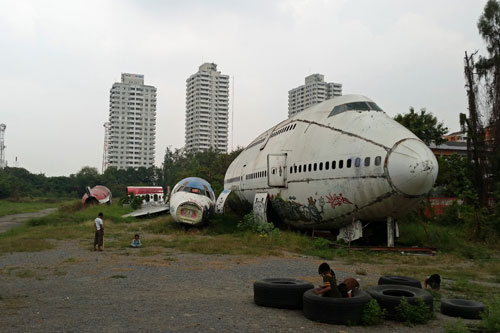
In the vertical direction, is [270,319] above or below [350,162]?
below

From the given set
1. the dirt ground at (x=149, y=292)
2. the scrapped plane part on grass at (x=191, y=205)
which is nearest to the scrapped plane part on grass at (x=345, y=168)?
the dirt ground at (x=149, y=292)

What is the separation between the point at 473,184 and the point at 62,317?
28.9m

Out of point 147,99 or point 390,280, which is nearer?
point 390,280

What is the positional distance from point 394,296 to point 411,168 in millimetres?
8375

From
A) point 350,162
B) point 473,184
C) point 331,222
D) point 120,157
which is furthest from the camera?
point 120,157

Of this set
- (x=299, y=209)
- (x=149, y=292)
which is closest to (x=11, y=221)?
(x=299, y=209)

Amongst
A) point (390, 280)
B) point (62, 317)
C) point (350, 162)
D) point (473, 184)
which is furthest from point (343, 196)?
point (473, 184)

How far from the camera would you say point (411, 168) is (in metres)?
15.5

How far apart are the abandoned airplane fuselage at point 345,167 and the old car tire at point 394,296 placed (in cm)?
781

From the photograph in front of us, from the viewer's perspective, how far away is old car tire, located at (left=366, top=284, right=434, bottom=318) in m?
7.89

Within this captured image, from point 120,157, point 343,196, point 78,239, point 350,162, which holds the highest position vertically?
point 120,157

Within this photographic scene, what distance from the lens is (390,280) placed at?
991 centimetres

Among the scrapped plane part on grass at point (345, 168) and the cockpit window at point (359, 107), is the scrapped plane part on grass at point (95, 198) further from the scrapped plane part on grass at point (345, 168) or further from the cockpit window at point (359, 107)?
the cockpit window at point (359, 107)

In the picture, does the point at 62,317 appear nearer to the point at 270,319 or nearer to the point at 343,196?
the point at 270,319
